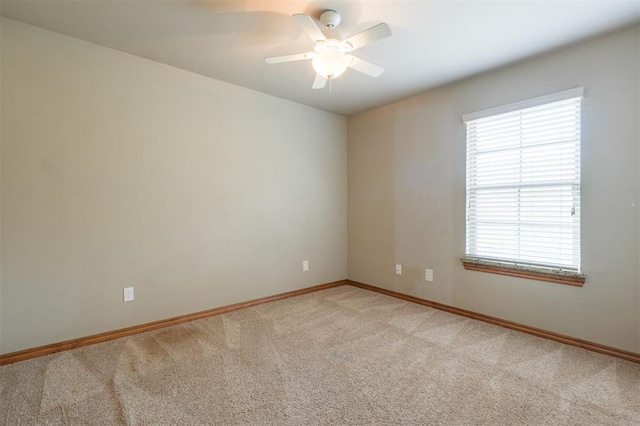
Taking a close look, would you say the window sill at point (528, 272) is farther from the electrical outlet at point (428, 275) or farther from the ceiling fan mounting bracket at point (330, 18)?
the ceiling fan mounting bracket at point (330, 18)

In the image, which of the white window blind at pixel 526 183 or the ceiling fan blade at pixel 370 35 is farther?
the white window blind at pixel 526 183

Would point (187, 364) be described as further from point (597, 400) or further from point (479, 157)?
point (479, 157)

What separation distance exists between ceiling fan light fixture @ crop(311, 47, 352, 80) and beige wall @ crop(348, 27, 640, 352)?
1.68m

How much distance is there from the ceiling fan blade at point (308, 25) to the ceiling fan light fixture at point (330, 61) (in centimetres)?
12

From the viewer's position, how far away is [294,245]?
3824 mm

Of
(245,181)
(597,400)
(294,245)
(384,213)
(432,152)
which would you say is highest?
(432,152)

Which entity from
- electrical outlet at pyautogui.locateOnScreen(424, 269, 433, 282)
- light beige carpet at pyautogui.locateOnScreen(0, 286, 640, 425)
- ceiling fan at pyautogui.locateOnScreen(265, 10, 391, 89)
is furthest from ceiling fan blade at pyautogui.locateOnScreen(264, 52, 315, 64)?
electrical outlet at pyautogui.locateOnScreen(424, 269, 433, 282)

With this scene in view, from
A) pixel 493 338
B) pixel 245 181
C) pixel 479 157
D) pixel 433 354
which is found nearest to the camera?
pixel 433 354

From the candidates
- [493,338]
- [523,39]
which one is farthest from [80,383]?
[523,39]

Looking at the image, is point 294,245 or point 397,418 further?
point 294,245

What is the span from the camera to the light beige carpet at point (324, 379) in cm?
163

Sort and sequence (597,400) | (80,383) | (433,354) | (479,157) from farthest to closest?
(479,157) < (433,354) < (80,383) < (597,400)

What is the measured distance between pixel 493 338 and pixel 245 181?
2.80 metres

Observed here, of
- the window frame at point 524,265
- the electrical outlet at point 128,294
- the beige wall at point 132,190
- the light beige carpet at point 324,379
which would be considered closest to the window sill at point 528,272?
the window frame at point 524,265
